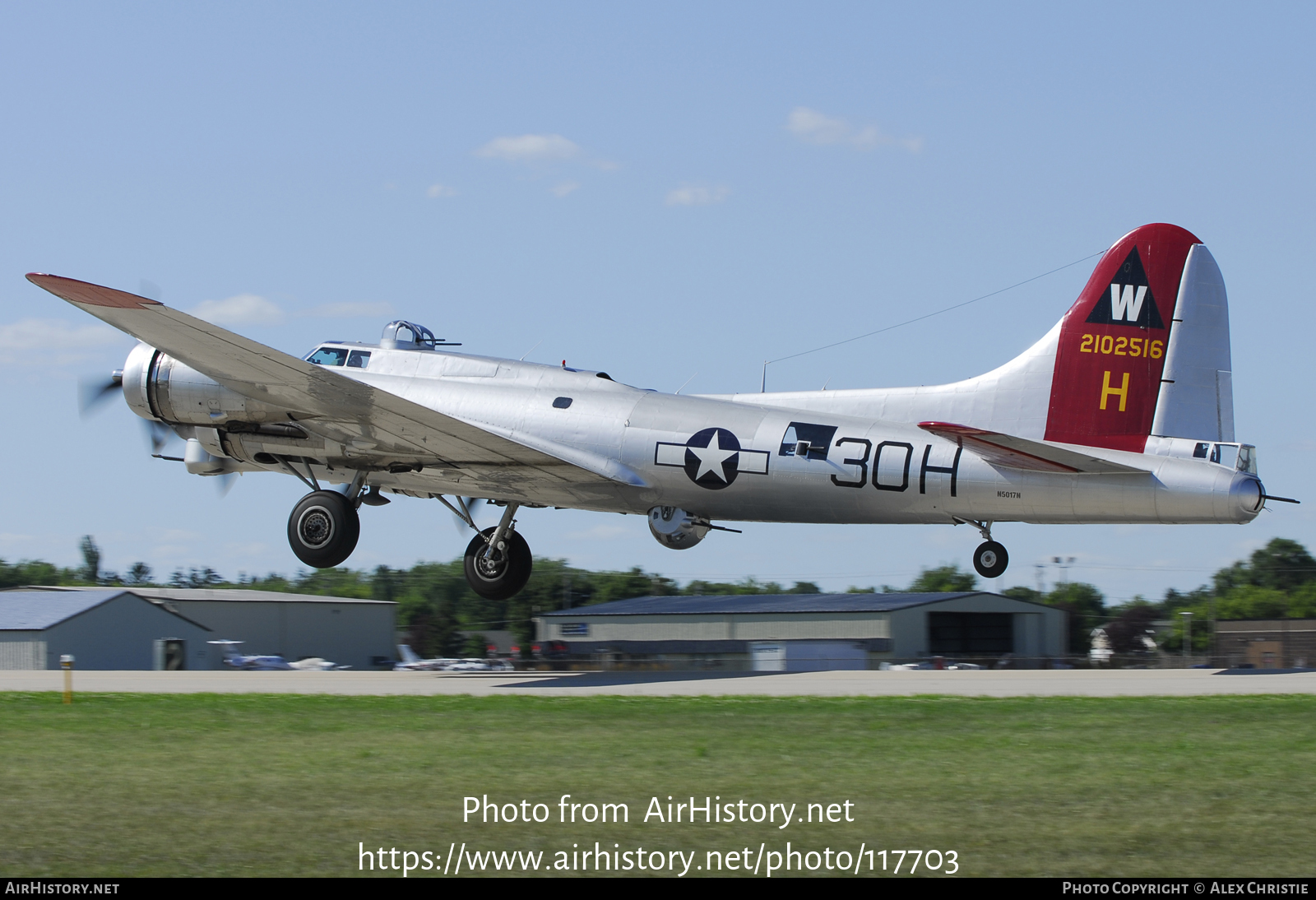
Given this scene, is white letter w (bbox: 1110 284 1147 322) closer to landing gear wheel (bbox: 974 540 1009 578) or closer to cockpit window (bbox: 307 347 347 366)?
landing gear wheel (bbox: 974 540 1009 578)

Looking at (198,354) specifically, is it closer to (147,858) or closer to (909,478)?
(909,478)

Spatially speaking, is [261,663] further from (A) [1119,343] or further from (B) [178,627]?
(A) [1119,343]

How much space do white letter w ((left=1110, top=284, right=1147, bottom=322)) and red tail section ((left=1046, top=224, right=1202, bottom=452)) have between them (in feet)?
0.05

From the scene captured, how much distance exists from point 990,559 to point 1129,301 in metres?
5.15

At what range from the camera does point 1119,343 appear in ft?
73.5

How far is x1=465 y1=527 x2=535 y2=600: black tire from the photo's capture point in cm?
2767

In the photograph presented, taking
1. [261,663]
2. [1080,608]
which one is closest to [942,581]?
[1080,608]

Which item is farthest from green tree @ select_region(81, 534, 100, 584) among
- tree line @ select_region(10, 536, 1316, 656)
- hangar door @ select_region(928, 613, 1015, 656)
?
hangar door @ select_region(928, 613, 1015, 656)

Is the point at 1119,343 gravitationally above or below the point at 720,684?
above

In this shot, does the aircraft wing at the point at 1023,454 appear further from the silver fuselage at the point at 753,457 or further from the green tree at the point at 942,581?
the green tree at the point at 942,581
